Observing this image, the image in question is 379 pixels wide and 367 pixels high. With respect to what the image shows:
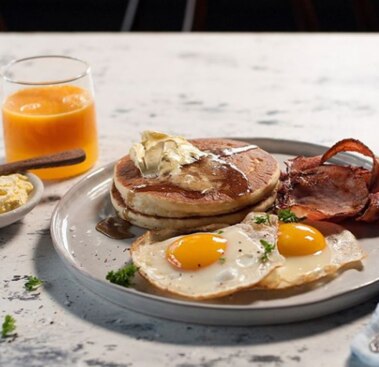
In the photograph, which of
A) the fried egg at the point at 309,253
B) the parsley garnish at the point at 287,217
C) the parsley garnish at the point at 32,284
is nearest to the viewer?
the fried egg at the point at 309,253

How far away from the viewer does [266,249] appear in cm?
148

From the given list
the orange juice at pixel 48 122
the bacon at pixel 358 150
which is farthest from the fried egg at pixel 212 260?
the orange juice at pixel 48 122

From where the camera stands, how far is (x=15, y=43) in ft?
10.1

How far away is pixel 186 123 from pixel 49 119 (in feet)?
1.70

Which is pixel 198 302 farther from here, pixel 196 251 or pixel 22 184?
pixel 22 184

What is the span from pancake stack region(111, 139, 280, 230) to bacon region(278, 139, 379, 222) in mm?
50

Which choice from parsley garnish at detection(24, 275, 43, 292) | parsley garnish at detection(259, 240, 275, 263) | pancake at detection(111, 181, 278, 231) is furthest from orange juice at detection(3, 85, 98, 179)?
parsley garnish at detection(259, 240, 275, 263)

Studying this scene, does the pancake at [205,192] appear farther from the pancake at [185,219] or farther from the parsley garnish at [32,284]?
the parsley garnish at [32,284]

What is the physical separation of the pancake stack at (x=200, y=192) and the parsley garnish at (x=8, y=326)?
0.39 m

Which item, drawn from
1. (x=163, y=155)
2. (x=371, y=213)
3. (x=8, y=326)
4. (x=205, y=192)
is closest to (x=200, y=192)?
(x=205, y=192)

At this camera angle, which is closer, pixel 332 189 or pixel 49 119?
pixel 332 189

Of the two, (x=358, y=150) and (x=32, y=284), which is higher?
(x=358, y=150)

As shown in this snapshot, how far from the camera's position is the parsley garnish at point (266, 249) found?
4.78 ft
